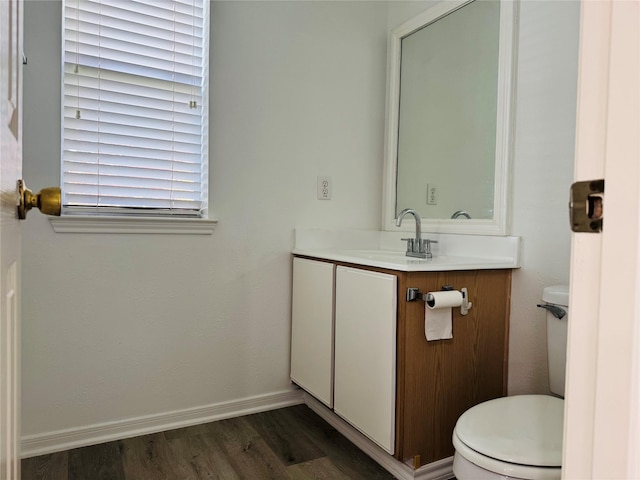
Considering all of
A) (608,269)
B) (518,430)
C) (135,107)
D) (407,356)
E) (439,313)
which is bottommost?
(518,430)

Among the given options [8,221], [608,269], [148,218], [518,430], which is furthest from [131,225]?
[608,269]

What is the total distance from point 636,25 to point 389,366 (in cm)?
136

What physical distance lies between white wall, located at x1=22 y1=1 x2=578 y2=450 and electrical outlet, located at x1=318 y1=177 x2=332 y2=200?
→ 1.3 inches

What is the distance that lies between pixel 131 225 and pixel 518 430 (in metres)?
1.66

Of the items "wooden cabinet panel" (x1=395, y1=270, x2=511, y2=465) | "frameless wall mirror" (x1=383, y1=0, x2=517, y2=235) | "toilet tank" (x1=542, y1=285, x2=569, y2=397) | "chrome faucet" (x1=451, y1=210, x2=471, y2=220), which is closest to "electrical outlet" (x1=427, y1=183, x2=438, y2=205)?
"frameless wall mirror" (x1=383, y1=0, x2=517, y2=235)

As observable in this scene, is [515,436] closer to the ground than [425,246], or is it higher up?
closer to the ground

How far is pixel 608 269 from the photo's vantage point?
0.47 m

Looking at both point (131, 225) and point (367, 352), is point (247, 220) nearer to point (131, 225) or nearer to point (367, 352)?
point (131, 225)

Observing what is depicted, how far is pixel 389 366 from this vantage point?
163 cm

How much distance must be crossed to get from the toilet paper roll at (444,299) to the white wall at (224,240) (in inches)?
37.8

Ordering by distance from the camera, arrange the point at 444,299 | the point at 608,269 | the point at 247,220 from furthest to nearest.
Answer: the point at 247,220 < the point at 444,299 < the point at 608,269

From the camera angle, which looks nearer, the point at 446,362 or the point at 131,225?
the point at 446,362

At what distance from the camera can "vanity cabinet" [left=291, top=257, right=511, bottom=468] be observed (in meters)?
1.62

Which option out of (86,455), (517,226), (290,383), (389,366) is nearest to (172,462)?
(86,455)
